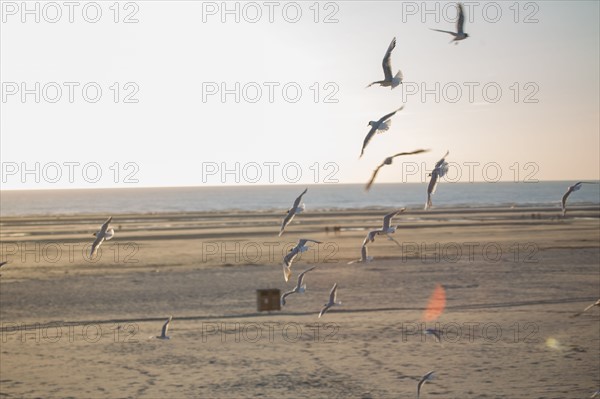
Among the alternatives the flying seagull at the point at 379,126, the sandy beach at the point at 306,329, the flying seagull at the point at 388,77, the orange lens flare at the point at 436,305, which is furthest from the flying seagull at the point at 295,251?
the orange lens flare at the point at 436,305

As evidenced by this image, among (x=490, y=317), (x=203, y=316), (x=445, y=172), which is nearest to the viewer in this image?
(x=445, y=172)

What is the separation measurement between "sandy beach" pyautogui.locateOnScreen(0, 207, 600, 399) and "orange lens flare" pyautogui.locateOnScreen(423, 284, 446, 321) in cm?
29

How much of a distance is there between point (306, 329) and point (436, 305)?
20.2 ft

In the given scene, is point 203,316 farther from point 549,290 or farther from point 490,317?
point 549,290

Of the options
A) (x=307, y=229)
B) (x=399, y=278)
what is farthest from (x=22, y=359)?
(x=307, y=229)

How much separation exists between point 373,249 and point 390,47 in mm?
40901

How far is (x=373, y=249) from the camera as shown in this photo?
4972cm

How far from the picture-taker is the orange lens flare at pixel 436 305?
2353 cm

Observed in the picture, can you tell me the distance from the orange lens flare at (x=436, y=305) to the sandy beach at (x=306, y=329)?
29 centimetres

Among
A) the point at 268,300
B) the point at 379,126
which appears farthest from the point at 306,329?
the point at 379,126

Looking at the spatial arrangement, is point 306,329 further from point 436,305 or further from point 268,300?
point 436,305

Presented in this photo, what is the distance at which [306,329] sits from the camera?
21906 mm

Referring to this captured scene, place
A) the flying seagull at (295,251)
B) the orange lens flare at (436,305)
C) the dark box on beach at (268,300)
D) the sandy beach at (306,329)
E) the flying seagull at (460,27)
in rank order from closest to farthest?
the flying seagull at (460,27), the flying seagull at (295,251), the sandy beach at (306,329), the orange lens flare at (436,305), the dark box on beach at (268,300)

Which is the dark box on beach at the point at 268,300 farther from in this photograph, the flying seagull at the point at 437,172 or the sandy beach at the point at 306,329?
the flying seagull at the point at 437,172
